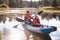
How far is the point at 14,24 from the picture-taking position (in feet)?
5.63

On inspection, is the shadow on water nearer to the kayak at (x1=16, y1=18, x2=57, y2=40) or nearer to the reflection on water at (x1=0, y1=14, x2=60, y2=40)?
the reflection on water at (x1=0, y1=14, x2=60, y2=40)

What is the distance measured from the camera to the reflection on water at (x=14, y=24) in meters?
1.70

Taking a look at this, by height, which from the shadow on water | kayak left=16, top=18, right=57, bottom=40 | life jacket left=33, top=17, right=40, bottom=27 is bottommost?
kayak left=16, top=18, right=57, bottom=40

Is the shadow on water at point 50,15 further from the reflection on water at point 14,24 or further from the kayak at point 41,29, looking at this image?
the kayak at point 41,29

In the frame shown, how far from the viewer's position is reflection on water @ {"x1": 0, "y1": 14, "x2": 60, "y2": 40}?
1.70 m

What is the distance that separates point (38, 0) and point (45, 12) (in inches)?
6.5

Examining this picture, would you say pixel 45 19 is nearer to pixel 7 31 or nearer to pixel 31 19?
pixel 31 19

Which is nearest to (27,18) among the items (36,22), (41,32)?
(36,22)

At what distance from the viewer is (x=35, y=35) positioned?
1.69 meters

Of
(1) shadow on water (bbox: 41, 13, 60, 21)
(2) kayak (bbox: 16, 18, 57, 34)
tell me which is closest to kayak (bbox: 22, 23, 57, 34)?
(2) kayak (bbox: 16, 18, 57, 34)

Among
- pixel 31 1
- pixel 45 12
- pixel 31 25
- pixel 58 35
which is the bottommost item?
pixel 58 35

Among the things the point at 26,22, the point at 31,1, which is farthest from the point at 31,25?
the point at 31,1

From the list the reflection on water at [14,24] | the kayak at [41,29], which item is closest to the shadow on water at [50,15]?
the reflection on water at [14,24]

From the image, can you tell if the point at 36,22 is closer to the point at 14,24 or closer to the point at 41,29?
the point at 41,29
